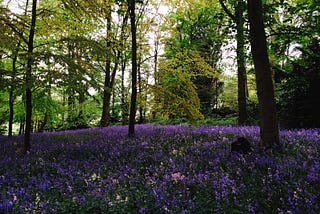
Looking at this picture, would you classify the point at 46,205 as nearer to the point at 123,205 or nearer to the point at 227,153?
the point at 123,205

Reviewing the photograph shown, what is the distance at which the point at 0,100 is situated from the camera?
1759 centimetres

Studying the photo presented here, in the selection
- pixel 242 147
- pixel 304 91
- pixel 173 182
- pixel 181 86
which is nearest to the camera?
pixel 173 182

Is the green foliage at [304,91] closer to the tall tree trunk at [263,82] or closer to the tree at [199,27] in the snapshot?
the tree at [199,27]

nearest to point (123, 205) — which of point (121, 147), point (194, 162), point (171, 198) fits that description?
point (171, 198)

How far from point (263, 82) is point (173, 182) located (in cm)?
336

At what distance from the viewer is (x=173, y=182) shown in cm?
484

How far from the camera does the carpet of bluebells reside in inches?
150

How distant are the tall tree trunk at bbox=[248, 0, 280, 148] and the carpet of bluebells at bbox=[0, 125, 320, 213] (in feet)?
1.56

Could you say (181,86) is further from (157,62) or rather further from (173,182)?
(173,182)

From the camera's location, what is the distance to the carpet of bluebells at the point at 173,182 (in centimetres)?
381

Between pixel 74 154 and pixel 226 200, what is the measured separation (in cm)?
539

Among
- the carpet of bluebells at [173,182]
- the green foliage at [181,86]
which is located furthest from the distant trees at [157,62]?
the carpet of bluebells at [173,182]

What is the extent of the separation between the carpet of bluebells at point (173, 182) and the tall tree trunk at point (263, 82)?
0.48 metres

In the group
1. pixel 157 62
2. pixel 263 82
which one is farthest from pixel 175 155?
pixel 157 62
